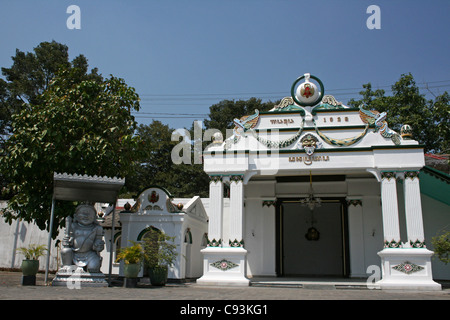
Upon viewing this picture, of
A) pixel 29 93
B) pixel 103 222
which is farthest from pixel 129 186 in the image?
pixel 103 222

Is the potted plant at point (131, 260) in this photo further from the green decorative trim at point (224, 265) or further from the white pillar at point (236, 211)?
the white pillar at point (236, 211)

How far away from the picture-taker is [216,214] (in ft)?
46.9

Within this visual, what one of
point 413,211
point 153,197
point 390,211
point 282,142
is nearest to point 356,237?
point 390,211

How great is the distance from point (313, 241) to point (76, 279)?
12555 mm

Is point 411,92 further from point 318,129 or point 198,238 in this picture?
point 198,238

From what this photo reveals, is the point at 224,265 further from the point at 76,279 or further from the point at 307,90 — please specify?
the point at 307,90

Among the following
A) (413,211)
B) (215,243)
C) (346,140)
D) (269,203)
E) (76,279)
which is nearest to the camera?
(76,279)

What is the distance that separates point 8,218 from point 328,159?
1088 cm

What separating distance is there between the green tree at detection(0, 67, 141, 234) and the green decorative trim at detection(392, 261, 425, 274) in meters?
9.30

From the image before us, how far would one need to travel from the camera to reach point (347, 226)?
1706cm

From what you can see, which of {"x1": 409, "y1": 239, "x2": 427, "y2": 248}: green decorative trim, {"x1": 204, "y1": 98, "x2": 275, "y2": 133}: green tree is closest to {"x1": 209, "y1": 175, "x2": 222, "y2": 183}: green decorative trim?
{"x1": 409, "y1": 239, "x2": 427, "y2": 248}: green decorative trim

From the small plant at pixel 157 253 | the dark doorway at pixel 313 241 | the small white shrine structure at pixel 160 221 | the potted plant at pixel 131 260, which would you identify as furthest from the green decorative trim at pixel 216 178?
the dark doorway at pixel 313 241

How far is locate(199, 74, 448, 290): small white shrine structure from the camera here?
1334 cm

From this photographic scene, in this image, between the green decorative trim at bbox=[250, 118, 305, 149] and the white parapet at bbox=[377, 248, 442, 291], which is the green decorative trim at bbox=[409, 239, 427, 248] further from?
the green decorative trim at bbox=[250, 118, 305, 149]
